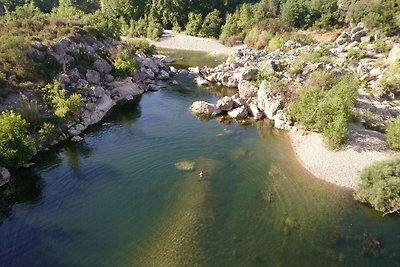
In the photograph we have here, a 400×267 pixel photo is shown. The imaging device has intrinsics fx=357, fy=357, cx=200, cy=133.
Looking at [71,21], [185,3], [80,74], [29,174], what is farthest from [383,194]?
[185,3]

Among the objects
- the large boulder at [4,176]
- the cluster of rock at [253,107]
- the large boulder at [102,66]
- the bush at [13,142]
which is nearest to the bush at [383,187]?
the cluster of rock at [253,107]

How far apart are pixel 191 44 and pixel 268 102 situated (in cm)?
7451

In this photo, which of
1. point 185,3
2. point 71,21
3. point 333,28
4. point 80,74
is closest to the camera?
point 80,74

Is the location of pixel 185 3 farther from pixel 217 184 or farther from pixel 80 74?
pixel 217 184

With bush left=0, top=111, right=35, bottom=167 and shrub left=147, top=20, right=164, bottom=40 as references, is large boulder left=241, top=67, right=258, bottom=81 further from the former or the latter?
shrub left=147, top=20, right=164, bottom=40

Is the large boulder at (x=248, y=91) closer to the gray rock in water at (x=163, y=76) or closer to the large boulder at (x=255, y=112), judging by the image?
the large boulder at (x=255, y=112)

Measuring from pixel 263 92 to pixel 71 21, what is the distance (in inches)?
1987

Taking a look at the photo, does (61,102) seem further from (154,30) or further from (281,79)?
(154,30)

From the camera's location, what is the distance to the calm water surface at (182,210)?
3259cm

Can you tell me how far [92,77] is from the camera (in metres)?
69.7

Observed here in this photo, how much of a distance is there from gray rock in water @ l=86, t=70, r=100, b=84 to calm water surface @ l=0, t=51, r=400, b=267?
744 inches

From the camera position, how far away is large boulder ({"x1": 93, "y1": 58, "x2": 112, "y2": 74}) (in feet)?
241

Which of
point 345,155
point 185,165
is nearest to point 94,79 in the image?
point 185,165

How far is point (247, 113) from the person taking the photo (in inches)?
2463
